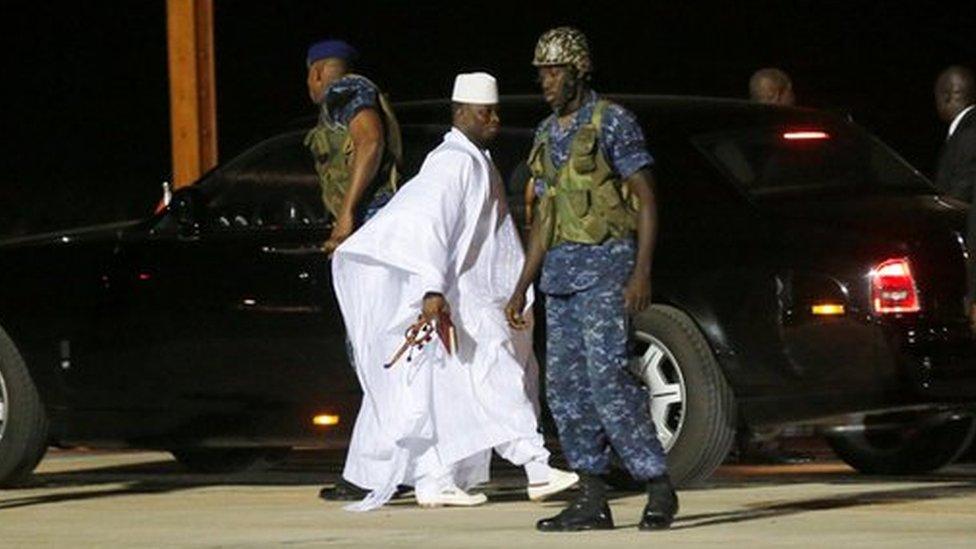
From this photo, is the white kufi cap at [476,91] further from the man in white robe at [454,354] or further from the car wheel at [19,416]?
the car wheel at [19,416]

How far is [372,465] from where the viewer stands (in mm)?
11953

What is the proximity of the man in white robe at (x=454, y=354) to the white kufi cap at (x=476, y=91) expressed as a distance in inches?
0.8

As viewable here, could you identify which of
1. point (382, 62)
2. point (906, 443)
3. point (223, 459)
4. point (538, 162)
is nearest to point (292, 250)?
point (223, 459)

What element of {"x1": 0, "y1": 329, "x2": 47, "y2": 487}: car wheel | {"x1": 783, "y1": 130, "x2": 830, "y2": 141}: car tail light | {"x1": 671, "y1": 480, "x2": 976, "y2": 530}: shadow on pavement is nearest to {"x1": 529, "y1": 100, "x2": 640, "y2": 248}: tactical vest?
{"x1": 671, "y1": 480, "x2": 976, "y2": 530}: shadow on pavement

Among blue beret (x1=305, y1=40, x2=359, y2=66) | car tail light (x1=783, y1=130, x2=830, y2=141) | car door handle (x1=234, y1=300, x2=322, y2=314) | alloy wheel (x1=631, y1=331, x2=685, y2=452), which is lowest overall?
alloy wheel (x1=631, y1=331, x2=685, y2=452)

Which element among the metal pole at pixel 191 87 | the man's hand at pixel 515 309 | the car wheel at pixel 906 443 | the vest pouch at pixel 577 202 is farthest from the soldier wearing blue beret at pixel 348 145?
the metal pole at pixel 191 87

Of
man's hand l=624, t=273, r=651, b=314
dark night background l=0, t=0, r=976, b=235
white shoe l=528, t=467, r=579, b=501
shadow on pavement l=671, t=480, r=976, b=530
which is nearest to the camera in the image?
man's hand l=624, t=273, r=651, b=314

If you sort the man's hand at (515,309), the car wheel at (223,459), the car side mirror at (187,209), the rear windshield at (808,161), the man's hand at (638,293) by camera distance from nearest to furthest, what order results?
the man's hand at (638,293) < the man's hand at (515,309) < the rear windshield at (808,161) < the car side mirror at (187,209) < the car wheel at (223,459)

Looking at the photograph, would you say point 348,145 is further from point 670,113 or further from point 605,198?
point 605,198

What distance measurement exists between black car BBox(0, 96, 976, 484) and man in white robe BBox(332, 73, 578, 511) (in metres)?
0.59

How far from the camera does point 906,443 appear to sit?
13.4 metres

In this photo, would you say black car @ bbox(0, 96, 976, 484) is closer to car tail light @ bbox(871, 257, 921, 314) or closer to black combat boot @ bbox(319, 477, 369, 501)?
car tail light @ bbox(871, 257, 921, 314)

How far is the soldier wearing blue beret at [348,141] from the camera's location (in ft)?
40.0

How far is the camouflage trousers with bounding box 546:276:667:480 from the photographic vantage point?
10758mm
